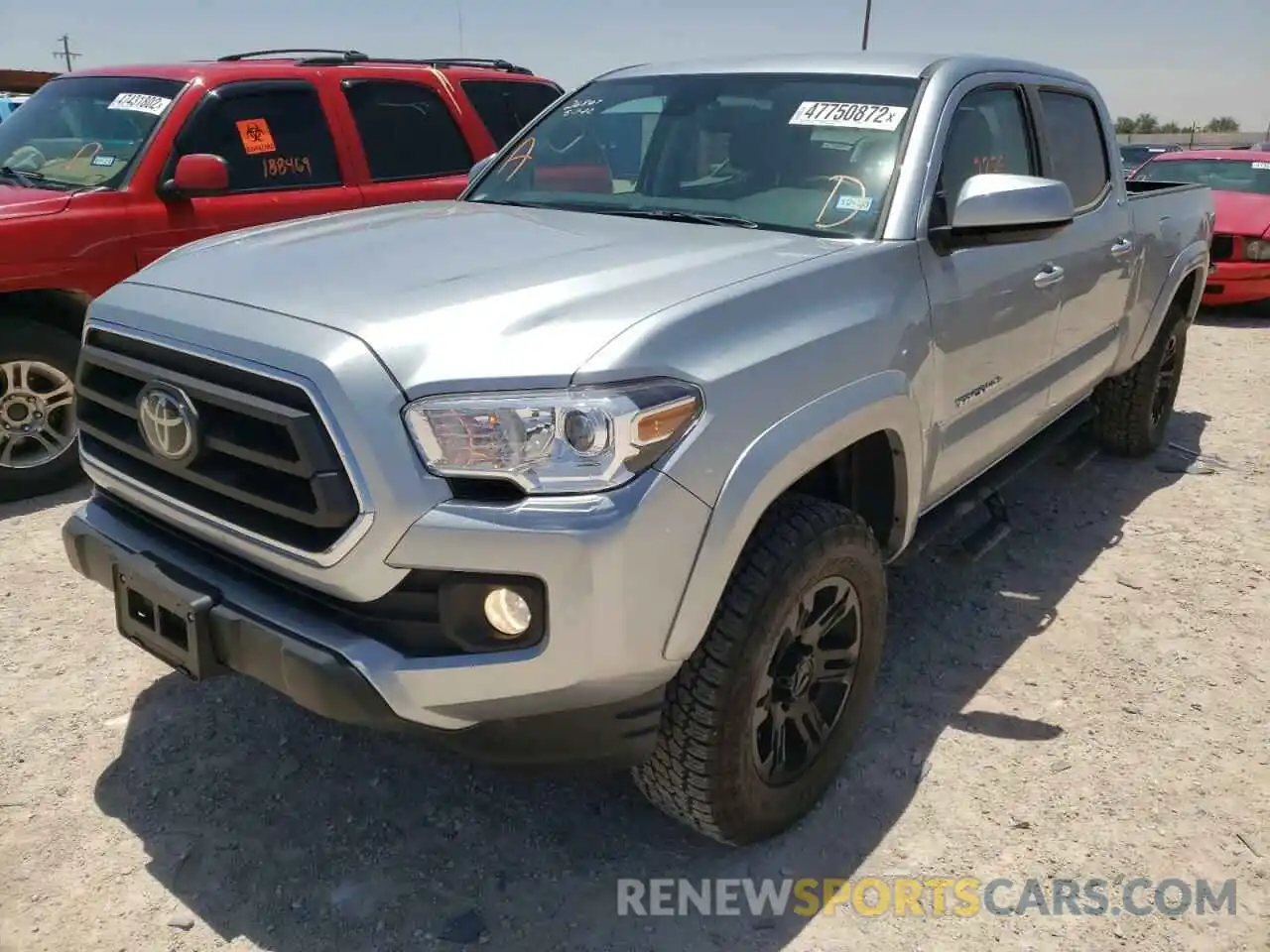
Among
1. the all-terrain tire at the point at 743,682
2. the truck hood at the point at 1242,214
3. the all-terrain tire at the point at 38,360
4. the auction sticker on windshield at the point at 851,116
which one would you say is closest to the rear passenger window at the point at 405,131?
the all-terrain tire at the point at 38,360

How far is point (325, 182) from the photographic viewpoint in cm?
539

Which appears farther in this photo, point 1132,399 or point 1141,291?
point 1132,399

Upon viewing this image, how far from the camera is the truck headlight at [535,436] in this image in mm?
1900

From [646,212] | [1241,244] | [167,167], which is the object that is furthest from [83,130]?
[1241,244]

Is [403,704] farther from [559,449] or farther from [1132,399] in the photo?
[1132,399]

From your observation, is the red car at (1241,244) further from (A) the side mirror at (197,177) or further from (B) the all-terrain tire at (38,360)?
(B) the all-terrain tire at (38,360)

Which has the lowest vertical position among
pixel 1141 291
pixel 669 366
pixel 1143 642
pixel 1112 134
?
pixel 1143 642

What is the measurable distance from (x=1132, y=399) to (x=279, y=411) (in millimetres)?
4490

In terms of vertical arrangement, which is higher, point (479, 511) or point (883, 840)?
point (479, 511)

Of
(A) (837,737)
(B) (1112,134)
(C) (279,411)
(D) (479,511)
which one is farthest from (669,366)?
(B) (1112,134)

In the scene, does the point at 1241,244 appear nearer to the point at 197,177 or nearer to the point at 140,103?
the point at 197,177

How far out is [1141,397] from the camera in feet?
17.1

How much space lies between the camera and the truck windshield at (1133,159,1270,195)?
400 inches

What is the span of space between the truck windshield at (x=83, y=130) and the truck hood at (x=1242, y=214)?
27.2 ft
